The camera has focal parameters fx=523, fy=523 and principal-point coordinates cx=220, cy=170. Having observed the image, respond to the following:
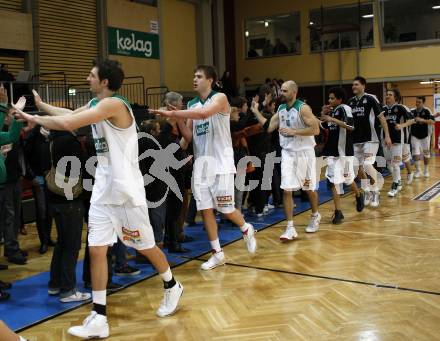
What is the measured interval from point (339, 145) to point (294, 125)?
1580 mm

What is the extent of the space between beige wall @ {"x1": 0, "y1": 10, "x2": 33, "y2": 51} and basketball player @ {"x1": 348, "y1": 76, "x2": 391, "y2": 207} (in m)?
8.86

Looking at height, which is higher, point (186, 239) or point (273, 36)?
point (273, 36)

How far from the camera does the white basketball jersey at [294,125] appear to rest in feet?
20.7

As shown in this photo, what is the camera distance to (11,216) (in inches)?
230

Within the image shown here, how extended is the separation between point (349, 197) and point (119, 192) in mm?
6548

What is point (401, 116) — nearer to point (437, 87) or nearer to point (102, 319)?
point (102, 319)

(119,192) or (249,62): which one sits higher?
(249,62)

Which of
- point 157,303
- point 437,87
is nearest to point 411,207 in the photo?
point 157,303

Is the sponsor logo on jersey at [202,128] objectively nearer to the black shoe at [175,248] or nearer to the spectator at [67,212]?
the spectator at [67,212]

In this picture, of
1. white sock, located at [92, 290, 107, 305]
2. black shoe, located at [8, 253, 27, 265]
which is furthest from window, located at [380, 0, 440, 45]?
white sock, located at [92, 290, 107, 305]

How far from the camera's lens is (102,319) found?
149 inches

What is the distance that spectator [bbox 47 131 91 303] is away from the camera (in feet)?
14.5

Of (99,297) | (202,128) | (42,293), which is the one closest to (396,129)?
(202,128)

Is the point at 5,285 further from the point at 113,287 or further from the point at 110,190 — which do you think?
the point at 110,190
